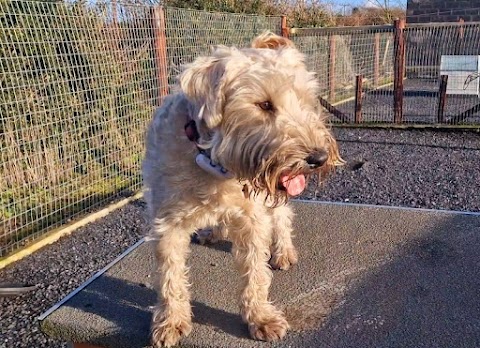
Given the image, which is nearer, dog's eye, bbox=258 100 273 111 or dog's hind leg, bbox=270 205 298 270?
dog's eye, bbox=258 100 273 111

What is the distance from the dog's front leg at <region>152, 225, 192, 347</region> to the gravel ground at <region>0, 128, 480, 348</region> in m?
1.68

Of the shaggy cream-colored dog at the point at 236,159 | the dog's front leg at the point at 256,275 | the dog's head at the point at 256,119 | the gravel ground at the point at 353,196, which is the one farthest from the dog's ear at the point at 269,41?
the gravel ground at the point at 353,196

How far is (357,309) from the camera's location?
254 cm

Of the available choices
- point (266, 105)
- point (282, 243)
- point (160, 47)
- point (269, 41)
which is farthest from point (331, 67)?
point (266, 105)

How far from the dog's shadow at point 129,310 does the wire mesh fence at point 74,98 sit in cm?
239

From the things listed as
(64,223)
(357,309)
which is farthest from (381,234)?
(64,223)

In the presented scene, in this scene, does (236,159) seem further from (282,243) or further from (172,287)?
(282,243)

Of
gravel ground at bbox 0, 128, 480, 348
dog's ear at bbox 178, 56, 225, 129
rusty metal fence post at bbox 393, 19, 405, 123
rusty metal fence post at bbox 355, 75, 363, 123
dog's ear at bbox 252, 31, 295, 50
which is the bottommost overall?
gravel ground at bbox 0, 128, 480, 348

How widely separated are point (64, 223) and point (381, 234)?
141 inches

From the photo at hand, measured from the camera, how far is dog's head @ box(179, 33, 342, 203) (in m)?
2.05

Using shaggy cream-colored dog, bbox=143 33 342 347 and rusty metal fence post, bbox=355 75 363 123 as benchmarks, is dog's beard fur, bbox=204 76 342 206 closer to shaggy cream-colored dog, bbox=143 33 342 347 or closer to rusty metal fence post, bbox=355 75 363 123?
shaggy cream-colored dog, bbox=143 33 342 347

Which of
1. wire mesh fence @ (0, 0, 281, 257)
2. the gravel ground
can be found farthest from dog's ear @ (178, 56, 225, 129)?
wire mesh fence @ (0, 0, 281, 257)

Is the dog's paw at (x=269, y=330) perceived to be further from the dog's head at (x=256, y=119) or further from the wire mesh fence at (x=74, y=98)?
the wire mesh fence at (x=74, y=98)

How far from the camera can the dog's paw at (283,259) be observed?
3.04m
